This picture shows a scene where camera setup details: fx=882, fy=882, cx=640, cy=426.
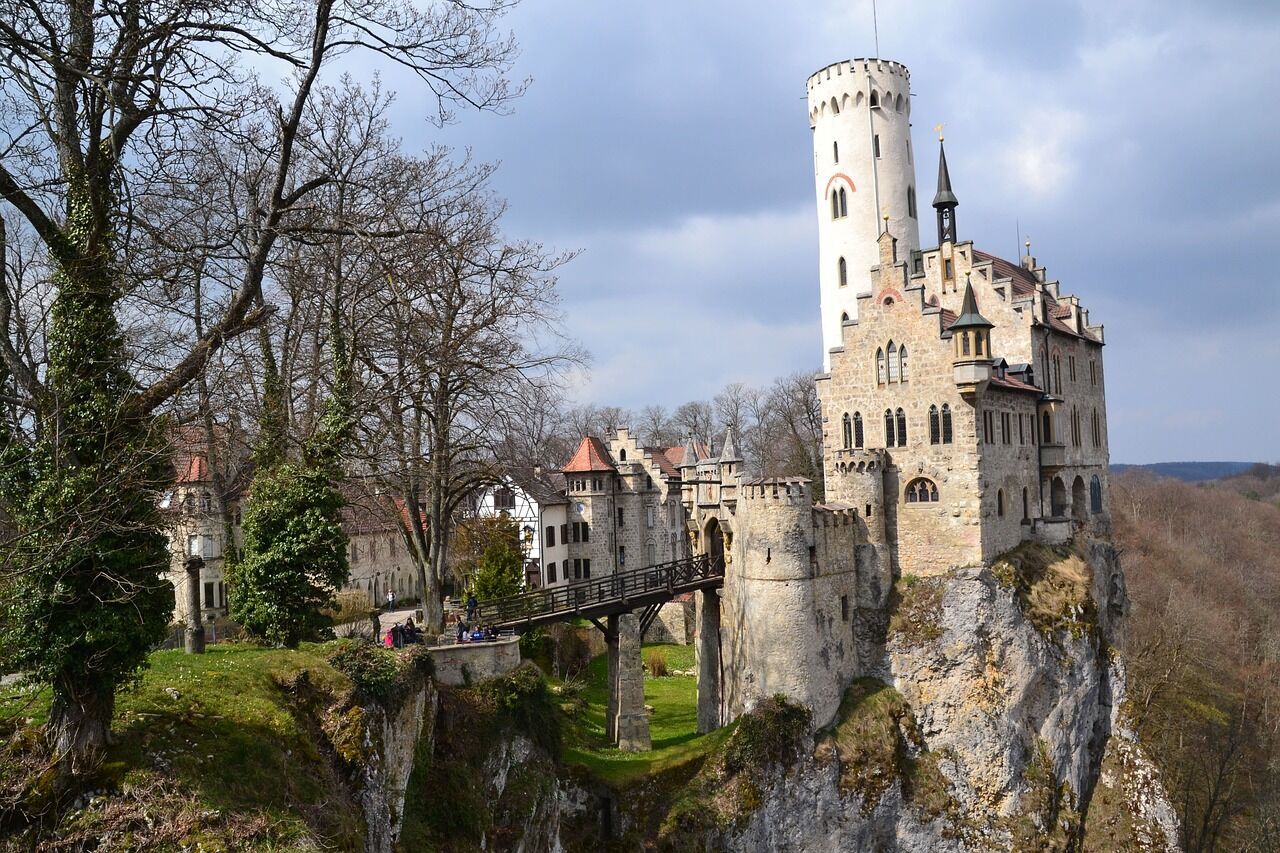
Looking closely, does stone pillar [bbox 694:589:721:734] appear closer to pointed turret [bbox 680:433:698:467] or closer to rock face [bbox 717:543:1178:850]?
rock face [bbox 717:543:1178:850]

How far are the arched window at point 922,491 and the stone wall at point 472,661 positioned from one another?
17304 millimetres

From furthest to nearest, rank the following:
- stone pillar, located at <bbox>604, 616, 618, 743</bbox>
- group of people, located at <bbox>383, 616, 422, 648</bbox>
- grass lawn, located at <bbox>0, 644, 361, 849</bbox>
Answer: stone pillar, located at <bbox>604, 616, 618, 743</bbox>
group of people, located at <bbox>383, 616, 422, 648</bbox>
grass lawn, located at <bbox>0, 644, 361, 849</bbox>

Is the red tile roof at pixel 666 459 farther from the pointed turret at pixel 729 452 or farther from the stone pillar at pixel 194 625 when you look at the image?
the stone pillar at pixel 194 625

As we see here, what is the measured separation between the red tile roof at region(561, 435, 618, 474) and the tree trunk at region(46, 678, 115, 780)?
37365 mm

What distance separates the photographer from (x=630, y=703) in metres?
30.4

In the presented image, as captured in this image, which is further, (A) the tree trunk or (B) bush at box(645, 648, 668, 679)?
(B) bush at box(645, 648, 668, 679)

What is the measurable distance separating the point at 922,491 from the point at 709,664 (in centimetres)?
1071

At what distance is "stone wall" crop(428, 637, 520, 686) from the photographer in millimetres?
22906

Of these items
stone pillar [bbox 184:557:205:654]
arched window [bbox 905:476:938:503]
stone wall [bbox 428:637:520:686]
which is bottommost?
Result: stone wall [bbox 428:637:520:686]

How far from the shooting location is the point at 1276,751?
44469 mm

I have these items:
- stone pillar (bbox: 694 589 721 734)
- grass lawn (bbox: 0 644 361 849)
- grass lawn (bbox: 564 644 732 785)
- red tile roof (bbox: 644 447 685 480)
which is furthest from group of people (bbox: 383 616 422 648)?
red tile roof (bbox: 644 447 685 480)

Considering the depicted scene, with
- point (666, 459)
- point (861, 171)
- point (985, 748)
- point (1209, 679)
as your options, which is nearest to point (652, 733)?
point (985, 748)

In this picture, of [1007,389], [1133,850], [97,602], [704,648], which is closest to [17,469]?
[97,602]

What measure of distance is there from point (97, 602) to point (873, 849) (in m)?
26.8
